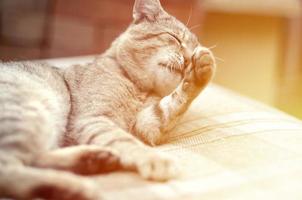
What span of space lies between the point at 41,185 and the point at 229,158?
1.05 ft

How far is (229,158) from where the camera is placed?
78cm

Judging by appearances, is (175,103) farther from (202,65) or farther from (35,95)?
(35,95)

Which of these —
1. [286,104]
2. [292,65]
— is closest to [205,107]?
[286,104]

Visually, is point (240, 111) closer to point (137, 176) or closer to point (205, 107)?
point (205, 107)

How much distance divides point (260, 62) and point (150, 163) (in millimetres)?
1124

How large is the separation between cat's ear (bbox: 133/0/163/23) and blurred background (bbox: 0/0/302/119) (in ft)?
1.80

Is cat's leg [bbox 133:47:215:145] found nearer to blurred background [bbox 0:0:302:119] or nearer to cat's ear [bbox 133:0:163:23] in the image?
cat's ear [bbox 133:0:163:23]

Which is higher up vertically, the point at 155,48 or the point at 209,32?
the point at 155,48

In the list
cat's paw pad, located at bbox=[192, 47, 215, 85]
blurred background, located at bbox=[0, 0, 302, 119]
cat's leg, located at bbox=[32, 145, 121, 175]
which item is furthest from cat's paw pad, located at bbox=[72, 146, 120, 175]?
blurred background, located at bbox=[0, 0, 302, 119]

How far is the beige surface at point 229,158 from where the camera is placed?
0.67 m

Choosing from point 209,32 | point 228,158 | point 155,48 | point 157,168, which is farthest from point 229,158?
point 209,32

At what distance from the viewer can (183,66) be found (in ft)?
2.87

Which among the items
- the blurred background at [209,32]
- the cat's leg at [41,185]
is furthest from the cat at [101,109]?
the blurred background at [209,32]

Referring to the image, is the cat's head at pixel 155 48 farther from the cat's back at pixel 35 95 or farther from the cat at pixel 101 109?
the cat's back at pixel 35 95
